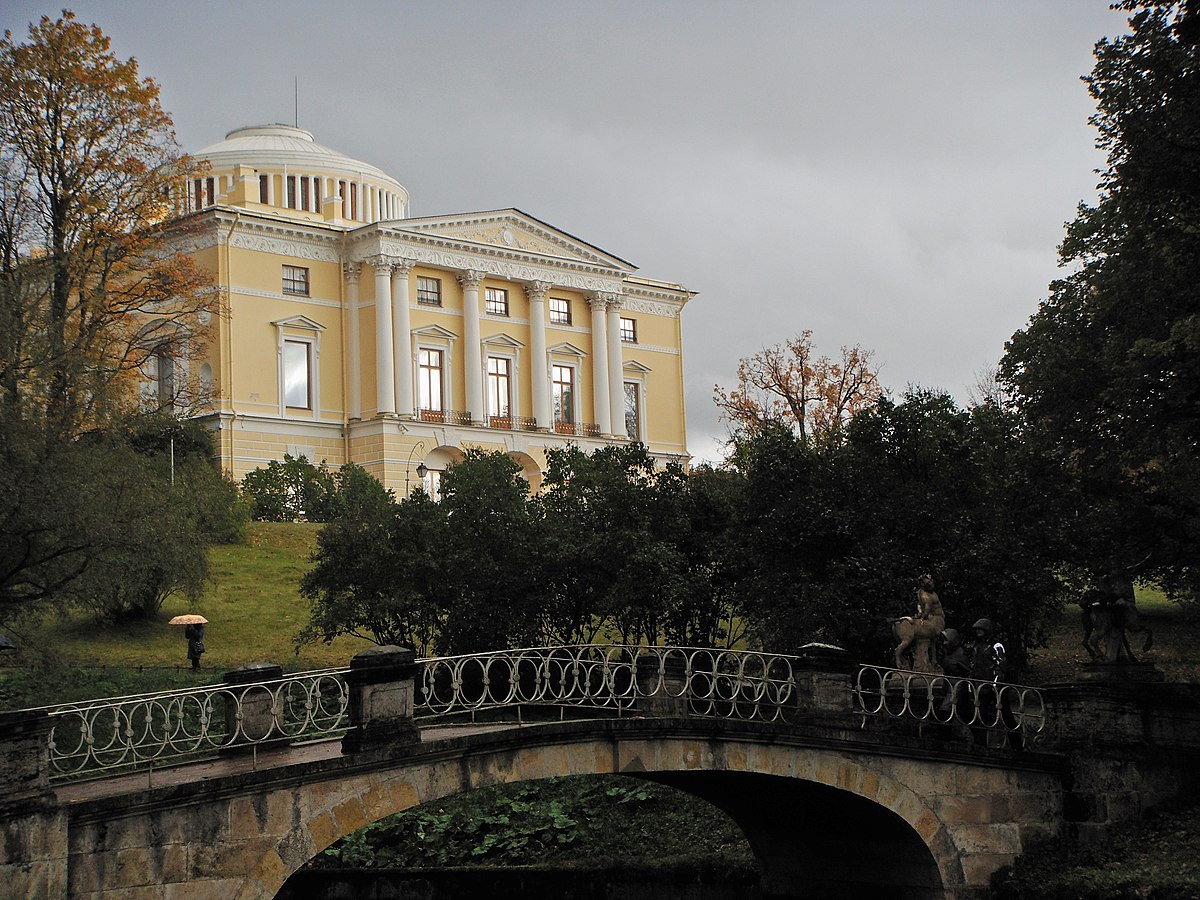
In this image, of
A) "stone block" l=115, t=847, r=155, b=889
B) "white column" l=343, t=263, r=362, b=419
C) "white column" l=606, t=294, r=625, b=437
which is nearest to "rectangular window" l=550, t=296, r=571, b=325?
"white column" l=606, t=294, r=625, b=437

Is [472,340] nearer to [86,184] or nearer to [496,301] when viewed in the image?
[496,301]

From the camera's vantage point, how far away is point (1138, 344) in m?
21.6

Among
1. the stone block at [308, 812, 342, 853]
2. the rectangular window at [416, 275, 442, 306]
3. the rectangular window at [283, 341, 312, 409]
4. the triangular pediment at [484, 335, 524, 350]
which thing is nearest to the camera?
the stone block at [308, 812, 342, 853]

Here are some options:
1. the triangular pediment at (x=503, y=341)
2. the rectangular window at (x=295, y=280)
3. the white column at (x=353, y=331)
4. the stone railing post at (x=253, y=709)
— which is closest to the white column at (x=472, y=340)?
the triangular pediment at (x=503, y=341)

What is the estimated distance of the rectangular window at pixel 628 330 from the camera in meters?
72.6

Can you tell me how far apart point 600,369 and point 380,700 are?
5368 cm

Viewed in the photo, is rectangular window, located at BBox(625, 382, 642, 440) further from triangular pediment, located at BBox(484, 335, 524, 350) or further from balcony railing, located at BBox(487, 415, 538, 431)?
triangular pediment, located at BBox(484, 335, 524, 350)

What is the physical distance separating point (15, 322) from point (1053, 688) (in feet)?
54.6

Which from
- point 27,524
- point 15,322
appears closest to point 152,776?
point 27,524

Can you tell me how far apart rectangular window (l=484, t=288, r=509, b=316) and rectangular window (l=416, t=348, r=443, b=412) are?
3302mm

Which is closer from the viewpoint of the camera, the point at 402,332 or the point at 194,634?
the point at 194,634

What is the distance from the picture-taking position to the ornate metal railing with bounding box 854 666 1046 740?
21.2 meters

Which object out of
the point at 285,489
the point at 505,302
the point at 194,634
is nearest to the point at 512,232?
the point at 505,302

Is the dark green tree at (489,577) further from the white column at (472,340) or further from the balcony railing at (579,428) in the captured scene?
the balcony railing at (579,428)
